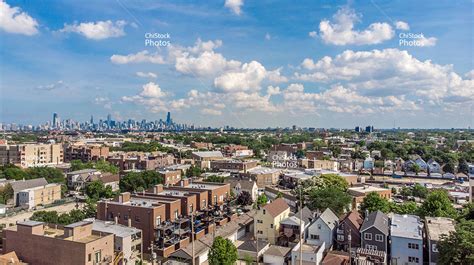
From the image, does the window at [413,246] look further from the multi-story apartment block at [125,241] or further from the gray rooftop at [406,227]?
the multi-story apartment block at [125,241]

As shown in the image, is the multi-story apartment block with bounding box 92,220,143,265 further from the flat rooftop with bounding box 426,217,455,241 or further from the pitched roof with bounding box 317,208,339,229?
the flat rooftop with bounding box 426,217,455,241

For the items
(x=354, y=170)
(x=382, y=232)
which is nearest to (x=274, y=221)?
(x=382, y=232)

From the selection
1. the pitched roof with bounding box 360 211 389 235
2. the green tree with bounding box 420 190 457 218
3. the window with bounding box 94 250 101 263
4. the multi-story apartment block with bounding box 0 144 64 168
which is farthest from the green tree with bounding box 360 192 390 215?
the multi-story apartment block with bounding box 0 144 64 168

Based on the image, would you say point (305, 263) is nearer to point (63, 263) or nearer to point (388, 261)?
point (388, 261)

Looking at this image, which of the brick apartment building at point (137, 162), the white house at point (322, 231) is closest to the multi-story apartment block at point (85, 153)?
the brick apartment building at point (137, 162)

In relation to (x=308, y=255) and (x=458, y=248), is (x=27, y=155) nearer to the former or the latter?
(x=308, y=255)
